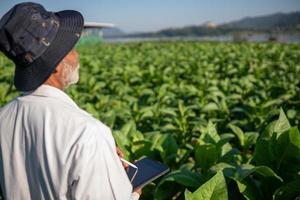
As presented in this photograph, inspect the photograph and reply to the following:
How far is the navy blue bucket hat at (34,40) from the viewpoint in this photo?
142 cm

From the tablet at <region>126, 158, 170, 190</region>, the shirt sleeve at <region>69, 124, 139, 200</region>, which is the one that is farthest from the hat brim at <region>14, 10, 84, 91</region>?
the tablet at <region>126, 158, 170, 190</region>

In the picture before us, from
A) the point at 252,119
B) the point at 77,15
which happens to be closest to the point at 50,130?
→ the point at 77,15

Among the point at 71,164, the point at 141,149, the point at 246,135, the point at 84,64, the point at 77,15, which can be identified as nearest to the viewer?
the point at 71,164

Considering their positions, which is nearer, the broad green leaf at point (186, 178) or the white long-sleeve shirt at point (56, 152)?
the white long-sleeve shirt at point (56, 152)

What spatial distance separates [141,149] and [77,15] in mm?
1605

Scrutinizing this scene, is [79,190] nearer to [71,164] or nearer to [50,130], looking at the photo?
[71,164]

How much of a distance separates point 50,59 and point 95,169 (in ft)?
1.45

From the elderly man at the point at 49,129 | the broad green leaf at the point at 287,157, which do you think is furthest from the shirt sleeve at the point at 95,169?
the broad green leaf at the point at 287,157

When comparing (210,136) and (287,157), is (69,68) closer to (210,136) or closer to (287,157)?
(287,157)

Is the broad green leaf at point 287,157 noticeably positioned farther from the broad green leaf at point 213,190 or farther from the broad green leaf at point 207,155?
the broad green leaf at point 213,190

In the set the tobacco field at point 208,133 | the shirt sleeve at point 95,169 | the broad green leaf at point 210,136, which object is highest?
the shirt sleeve at point 95,169

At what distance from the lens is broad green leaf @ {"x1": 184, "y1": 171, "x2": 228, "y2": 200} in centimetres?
188

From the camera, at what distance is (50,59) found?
58.2 inches

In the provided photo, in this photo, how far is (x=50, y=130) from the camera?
56.2 inches
